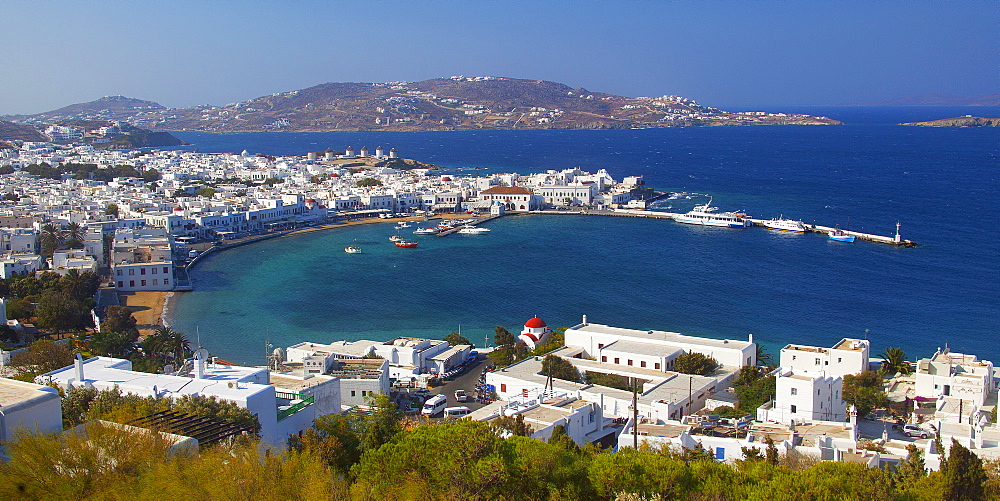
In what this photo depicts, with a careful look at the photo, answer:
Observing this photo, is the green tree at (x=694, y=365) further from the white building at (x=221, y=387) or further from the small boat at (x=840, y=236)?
the small boat at (x=840, y=236)

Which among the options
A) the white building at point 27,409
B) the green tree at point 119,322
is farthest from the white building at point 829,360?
the green tree at point 119,322

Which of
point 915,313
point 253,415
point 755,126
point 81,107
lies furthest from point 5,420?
point 81,107

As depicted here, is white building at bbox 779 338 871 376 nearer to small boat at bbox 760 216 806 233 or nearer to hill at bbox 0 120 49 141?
small boat at bbox 760 216 806 233

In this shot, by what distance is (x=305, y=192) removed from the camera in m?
48.5

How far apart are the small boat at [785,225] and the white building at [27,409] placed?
3523 cm

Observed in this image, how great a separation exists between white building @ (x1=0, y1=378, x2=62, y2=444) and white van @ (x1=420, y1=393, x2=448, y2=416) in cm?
697

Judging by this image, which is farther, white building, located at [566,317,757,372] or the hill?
the hill

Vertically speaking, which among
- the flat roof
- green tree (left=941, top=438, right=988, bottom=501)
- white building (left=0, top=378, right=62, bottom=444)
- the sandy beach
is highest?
white building (left=0, top=378, right=62, bottom=444)

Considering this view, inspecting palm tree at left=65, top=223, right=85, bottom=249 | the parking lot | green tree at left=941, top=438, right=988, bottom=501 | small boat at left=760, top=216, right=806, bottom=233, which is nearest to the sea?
small boat at left=760, top=216, right=806, bottom=233

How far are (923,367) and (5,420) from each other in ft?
46.2

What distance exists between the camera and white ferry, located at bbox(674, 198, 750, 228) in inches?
1606

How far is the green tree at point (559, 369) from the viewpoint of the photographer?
15820mm

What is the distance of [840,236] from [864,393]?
24.2 m

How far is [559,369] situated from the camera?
15906 mm
